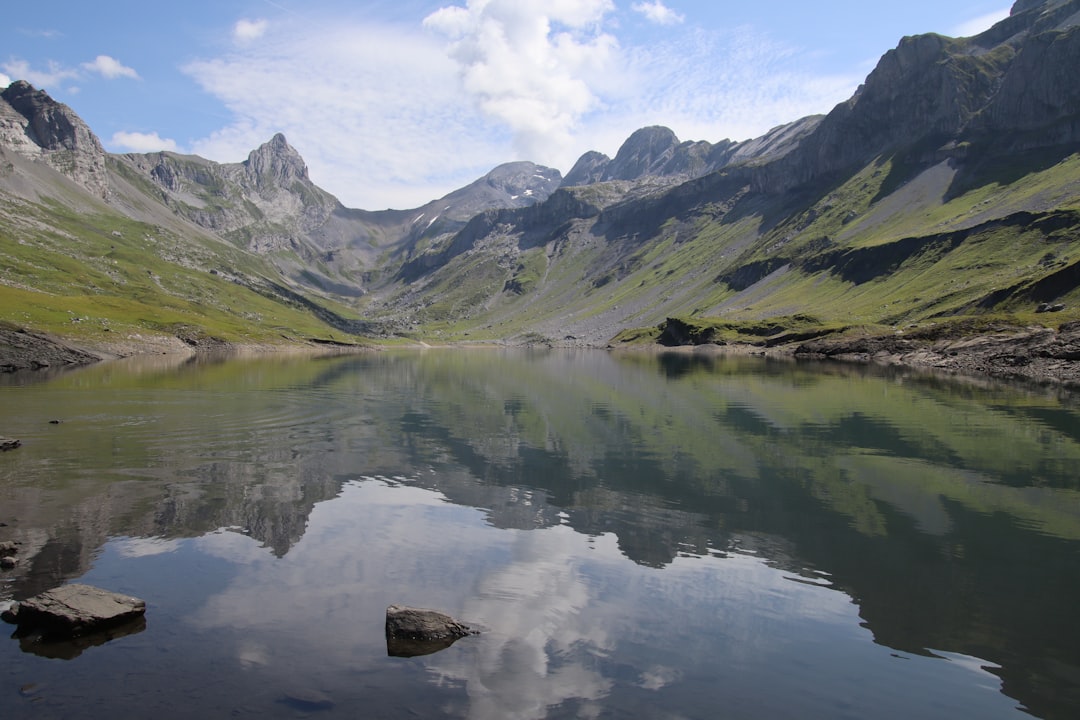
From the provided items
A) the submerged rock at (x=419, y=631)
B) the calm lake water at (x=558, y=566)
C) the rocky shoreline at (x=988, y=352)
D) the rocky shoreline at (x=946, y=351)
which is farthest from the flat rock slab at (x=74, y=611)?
the rocky shoreline at (x=988, y=352)

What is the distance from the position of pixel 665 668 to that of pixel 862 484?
84.4 feet

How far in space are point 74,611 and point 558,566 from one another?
49.7ft

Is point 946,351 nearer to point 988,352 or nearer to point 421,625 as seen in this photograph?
point 988,352

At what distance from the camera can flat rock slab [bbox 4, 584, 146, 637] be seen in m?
17.7

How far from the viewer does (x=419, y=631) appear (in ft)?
60.0

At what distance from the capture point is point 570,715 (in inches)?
587

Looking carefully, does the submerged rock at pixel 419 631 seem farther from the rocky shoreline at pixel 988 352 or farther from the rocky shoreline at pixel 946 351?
the rocky shoreline at pixel 988 352

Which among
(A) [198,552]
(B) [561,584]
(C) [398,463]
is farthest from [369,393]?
(B) [561,584]

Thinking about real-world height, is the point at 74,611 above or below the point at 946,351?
below

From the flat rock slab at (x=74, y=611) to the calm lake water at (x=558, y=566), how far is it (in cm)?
68

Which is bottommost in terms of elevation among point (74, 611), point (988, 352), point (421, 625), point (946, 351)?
point (421, 625)

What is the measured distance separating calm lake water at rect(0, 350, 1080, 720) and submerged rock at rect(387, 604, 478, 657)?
389 millimetres

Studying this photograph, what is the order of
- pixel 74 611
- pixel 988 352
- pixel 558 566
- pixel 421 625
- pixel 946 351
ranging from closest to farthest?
pixel 74 611
pixel 421 625
pixel 558 566
pixel 988 352
pixel 946 351

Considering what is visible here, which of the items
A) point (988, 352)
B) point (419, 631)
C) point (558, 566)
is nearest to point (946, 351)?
point (988, 352)
